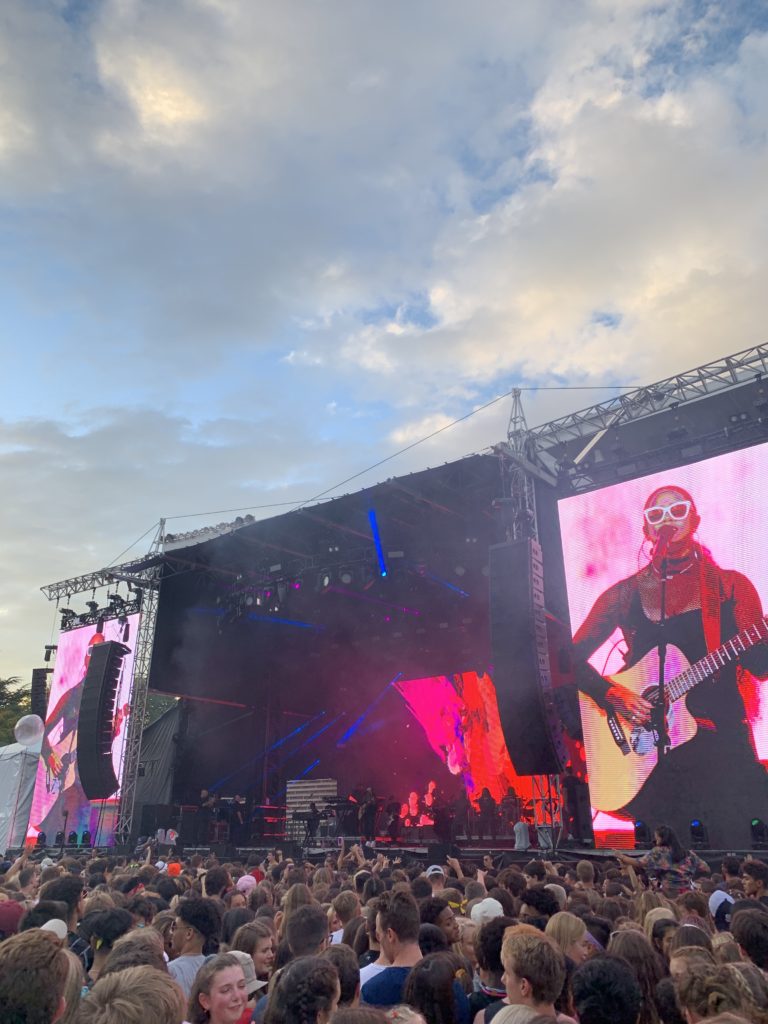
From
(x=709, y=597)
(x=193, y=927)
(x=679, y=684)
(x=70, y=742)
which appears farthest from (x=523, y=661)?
(x=70, y=742)

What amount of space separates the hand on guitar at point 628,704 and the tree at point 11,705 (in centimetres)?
2920

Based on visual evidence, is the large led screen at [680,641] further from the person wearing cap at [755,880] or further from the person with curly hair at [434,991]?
the person with curly hair at [434,991]

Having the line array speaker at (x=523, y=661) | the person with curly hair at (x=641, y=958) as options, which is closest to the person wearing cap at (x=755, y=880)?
the person with curly hair at (x=641, y=958)

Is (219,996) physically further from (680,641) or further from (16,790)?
(16,790)

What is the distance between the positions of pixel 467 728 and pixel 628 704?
9.17 meters

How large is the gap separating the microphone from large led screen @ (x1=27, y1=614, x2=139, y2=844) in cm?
1464

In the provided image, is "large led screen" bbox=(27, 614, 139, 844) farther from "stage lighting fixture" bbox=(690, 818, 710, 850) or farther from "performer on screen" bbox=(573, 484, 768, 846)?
"stage lighting fixture" bbox=(690, 818, 710, 850)

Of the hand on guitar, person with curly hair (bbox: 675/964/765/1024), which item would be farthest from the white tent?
person with curly hair (bbox: 675/964/765/1024)

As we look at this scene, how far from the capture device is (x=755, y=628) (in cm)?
1248

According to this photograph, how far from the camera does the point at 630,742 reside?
13.3 meters

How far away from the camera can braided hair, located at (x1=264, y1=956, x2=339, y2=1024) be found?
234cm

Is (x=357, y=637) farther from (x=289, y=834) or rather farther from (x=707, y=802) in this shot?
(x=707, y=802)

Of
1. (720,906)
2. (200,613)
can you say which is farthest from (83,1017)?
(200,613)

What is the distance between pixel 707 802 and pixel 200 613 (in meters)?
14.3
